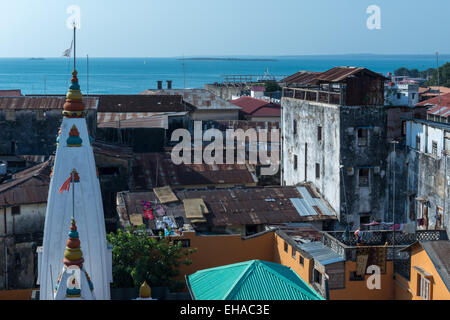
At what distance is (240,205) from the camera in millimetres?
28078

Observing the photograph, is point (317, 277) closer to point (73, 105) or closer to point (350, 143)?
point (350, 143)

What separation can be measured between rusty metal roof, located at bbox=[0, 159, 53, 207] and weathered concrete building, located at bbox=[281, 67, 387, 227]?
39.4 ft

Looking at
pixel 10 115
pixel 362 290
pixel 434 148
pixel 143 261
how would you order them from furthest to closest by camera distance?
pixel 10 115
pixel 434 148
pixel 143 261
pixel 362 290

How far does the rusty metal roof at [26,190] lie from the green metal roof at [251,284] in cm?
1048

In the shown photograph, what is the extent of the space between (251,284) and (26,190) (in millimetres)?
13366

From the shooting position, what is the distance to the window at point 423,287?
19352mm

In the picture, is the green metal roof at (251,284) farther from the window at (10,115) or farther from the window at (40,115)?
the window at (10,115)

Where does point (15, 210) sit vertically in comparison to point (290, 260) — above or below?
above

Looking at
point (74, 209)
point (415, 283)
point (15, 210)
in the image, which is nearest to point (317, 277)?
point (415, 283)

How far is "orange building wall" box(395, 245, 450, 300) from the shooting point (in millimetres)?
18703

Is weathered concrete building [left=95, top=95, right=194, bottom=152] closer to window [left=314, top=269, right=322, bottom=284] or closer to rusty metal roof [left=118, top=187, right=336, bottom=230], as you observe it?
rusty metal roof [left=118, top=187, right=336, bottom=230]

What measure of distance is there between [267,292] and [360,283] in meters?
4.67
